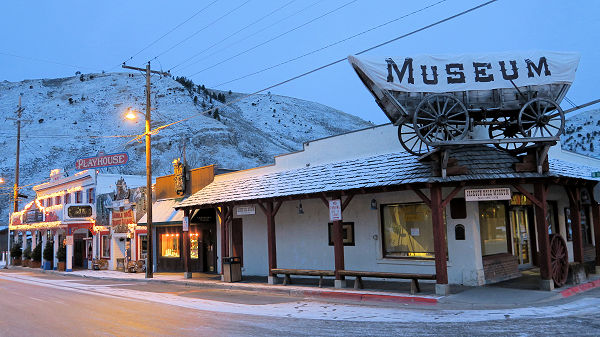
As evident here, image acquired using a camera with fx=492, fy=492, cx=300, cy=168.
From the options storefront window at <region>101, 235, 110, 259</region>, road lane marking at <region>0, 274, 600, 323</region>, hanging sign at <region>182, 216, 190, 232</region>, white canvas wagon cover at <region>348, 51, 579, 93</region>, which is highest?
white canvas wagon cover at <region>348, 51, 579, 93</region>

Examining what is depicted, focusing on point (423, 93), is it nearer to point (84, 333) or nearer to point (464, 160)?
point (464, 160)

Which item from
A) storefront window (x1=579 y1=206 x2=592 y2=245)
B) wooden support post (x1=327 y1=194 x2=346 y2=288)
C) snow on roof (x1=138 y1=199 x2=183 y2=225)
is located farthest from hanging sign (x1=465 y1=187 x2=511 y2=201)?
snow on roof (x1=138 y1=199 x2=183 y2=225)

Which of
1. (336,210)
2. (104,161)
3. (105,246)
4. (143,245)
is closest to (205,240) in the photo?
(143,245)

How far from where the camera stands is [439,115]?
1334 centimetres

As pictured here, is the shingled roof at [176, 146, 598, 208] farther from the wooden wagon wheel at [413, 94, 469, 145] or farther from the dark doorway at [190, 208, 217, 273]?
the dark doorway at [190, 208, 217, 273]

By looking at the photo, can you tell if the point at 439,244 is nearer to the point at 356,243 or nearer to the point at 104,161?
the point at 356,243

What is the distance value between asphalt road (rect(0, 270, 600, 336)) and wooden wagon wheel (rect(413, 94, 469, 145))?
4.73 metres

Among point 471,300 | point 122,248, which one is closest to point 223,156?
point 122,248

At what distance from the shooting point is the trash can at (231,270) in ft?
62.2

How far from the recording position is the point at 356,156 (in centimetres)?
1772

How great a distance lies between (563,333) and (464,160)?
6.31m

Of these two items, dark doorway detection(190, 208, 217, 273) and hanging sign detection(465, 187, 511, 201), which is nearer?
hanging sign detection(465, 187, 511, 201)

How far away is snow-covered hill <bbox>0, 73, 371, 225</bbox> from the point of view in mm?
85625

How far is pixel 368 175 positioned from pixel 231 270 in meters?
6.96
